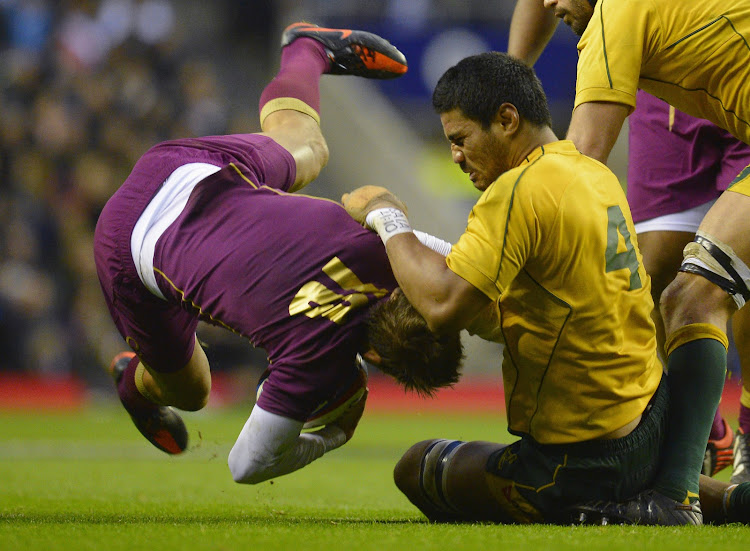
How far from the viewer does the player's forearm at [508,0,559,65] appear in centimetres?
511

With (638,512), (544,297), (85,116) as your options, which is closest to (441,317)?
(544,297)

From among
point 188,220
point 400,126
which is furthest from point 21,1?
point 188,220

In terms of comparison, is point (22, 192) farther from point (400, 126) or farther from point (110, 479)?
point (110, 479)

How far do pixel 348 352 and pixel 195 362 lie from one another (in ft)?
3.95

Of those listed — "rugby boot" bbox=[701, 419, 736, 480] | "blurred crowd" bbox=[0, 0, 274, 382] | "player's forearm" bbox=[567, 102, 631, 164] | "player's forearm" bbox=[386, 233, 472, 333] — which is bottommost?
"blurred crowd" bbox=[0, 0, 274, 382]

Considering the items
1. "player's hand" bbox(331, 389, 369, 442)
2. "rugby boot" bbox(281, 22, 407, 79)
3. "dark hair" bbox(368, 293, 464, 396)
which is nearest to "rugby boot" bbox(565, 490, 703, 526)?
"dark hair" bbox(368, 293, 464, 396)

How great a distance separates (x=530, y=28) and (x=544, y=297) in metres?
2.11

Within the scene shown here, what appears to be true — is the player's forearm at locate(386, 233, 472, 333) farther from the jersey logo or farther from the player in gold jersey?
the player in gold jersey

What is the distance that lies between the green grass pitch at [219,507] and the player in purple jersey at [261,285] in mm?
380

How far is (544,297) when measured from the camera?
11.2ft

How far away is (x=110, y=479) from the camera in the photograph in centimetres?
548

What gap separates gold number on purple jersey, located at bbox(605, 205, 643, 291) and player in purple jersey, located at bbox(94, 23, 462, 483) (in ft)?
1.82

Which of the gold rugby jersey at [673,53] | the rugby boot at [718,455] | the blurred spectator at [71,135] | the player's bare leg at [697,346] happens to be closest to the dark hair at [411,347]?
the player's bare leg at [697,346]

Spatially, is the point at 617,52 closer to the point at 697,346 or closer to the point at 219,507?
the point at 697,346
